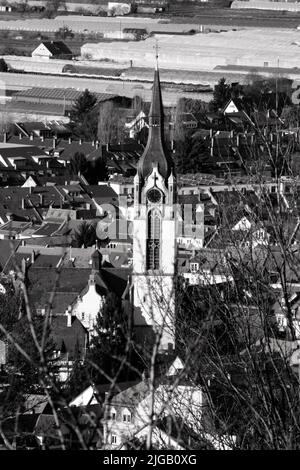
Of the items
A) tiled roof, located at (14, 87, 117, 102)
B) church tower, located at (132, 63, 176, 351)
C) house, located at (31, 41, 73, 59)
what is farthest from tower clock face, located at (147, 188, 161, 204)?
house, located at (31, 41, 73, 59)

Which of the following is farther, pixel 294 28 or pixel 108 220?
pixel 294 28

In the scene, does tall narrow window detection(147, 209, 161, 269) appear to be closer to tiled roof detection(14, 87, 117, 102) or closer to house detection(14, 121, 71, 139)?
house detection(14, 121, 71, 139)

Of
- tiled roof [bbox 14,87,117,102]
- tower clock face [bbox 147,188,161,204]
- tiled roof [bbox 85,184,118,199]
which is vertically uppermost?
tiled roof [bbox 14,87,117,102]

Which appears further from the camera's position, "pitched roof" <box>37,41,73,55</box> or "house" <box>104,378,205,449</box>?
"pitched roof" <box>37,41,73,55</box>

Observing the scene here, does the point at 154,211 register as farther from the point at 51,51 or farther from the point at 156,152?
the point at 51,51

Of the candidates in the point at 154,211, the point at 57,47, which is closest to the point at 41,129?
the point at 57,47

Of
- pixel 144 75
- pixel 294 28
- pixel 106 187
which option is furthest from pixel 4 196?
pixel 294 28

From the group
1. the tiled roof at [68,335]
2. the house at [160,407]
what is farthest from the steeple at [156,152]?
the house at [160,407]
